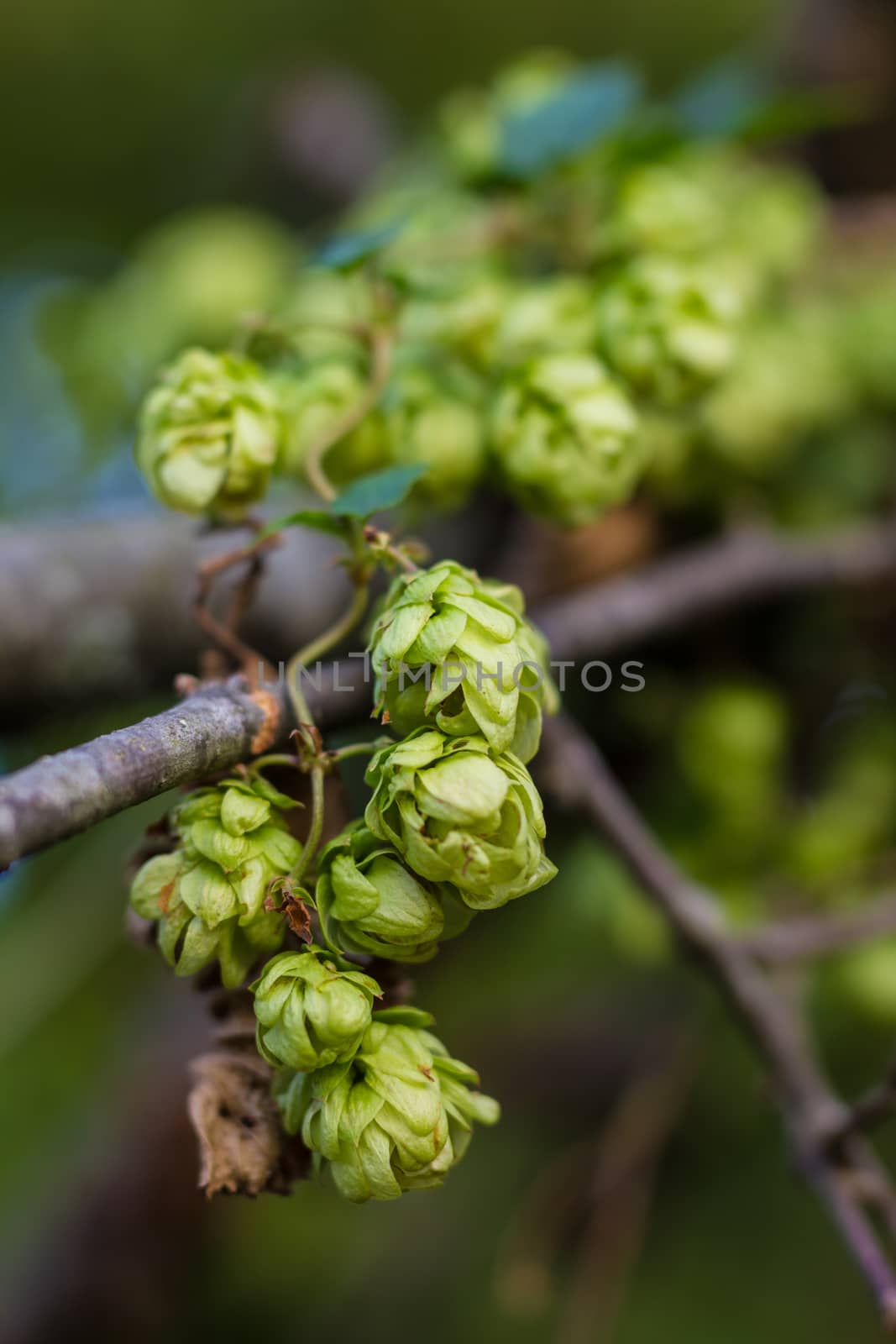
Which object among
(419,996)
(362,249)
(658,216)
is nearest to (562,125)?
(658,216)

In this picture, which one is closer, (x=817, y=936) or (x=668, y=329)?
(x=668, y=329)

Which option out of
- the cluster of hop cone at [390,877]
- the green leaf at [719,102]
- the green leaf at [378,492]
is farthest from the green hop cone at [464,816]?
the green leaf at [719,102]

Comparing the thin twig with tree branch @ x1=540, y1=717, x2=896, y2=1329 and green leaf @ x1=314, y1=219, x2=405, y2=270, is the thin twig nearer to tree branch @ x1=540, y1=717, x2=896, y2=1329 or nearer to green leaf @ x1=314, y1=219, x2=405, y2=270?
tree branch @ x1=540, y1=717, x2=896, y2=1329

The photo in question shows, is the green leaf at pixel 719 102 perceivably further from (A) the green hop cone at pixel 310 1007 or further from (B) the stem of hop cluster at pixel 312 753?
(A) the green hop cone at pixel 310 1007

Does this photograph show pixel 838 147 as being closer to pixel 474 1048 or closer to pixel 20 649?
pixel 20 649

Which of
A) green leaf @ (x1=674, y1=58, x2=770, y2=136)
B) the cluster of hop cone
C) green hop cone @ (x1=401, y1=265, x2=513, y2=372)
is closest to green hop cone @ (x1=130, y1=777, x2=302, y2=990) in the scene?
the cluster of hop cone

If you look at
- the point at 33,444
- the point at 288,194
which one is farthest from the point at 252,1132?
the point at 288,194

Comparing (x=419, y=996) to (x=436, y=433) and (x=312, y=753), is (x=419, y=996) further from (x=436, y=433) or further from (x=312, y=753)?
(x=312, y=753)
